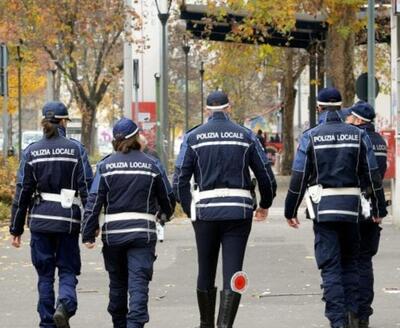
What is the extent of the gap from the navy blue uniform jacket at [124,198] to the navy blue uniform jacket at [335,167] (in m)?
1.08

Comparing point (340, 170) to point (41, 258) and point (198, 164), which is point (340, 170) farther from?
point (41, 258)

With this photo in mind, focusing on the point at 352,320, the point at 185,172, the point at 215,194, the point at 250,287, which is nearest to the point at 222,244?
the point at 215,194

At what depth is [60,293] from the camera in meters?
10.7

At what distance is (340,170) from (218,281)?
15.5ft

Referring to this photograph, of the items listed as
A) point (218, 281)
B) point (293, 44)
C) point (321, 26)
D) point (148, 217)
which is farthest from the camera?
point (293, 44)

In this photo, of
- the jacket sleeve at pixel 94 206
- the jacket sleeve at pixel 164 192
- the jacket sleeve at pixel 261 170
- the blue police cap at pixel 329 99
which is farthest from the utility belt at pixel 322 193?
the jacket sleeve at pixel 94 206

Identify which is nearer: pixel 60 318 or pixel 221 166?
pixel 60 318

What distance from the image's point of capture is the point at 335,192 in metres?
10.5

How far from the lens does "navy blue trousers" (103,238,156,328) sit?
10016mm

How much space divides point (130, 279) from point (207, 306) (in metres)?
0.91

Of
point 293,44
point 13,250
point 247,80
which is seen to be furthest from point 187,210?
point 247,80

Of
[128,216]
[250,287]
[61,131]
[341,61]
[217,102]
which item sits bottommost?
[250,287]

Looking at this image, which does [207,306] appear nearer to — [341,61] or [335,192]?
[335,192]

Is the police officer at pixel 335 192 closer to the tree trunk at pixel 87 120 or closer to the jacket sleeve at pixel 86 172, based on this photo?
the jacket sleeve at pixel 86 172
